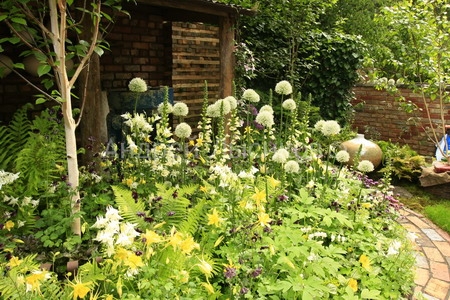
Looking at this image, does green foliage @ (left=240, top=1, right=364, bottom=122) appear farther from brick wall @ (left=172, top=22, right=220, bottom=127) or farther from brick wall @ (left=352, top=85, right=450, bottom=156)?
brick wall @ (left=352, top=85, right=450, bottom=156)

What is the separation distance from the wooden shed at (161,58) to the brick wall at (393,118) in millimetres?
3365

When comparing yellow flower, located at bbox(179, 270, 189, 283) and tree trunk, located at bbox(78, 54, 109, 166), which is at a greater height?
tree trunk, located at bbox(78, 54, 109, 166)

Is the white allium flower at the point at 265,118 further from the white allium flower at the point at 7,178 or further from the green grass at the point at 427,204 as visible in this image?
the green grass at the point at 427,204

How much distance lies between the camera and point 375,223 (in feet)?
9.59

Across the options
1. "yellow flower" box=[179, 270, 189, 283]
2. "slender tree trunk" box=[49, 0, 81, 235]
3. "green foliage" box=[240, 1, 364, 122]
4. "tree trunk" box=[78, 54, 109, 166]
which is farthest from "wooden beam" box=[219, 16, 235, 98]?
"yellow flower" box=[179, 270, 189, 283]

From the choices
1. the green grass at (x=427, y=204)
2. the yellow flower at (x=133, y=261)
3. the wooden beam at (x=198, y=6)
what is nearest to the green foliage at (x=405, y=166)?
the green grass at (x=427, y=204)

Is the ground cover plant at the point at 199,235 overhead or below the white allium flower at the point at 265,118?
below

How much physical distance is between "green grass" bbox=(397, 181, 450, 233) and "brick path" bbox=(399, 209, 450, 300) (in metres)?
0.10

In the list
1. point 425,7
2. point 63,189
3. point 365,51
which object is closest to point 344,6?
point 365,51

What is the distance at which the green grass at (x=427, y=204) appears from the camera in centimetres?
423

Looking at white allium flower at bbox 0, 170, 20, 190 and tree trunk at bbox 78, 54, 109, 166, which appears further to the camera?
tree trunk at bbox 78, 54, 109, 166

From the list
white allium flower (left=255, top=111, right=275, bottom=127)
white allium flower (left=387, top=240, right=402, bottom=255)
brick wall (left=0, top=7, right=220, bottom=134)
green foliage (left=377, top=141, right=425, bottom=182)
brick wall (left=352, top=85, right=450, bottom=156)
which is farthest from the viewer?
brick wall (left=352, top=85, right=450, bottom=156)

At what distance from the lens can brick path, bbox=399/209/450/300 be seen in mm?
2791

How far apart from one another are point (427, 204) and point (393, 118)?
330 centimetres
